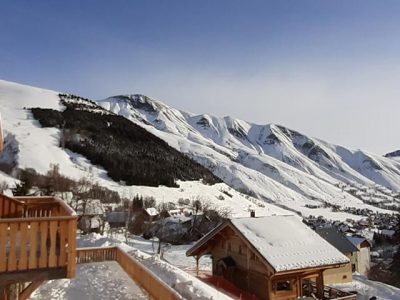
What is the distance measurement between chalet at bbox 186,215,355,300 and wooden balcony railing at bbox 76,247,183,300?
5916 mm

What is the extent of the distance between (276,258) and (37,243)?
13.0 m

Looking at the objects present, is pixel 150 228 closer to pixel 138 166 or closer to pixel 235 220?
pixel 235 220

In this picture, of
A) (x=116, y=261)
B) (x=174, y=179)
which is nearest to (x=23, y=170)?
(x=174, y=179)

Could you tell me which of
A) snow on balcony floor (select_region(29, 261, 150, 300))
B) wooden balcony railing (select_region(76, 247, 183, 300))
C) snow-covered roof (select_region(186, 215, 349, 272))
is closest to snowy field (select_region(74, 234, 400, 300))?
wooden balcony railing (select_region(76, 247, 183, 300))

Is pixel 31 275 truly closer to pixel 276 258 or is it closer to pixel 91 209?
pixel 276 258

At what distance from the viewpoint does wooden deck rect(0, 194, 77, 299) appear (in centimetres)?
688

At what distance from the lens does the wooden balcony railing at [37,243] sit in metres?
6.88

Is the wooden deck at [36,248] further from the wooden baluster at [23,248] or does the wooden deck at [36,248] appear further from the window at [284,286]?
the window at [284,286]

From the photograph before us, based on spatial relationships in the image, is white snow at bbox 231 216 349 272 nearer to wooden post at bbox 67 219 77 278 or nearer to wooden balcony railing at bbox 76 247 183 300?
wooden balcony railing at bbox 76 247 183 300

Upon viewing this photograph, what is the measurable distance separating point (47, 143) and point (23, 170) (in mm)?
20504

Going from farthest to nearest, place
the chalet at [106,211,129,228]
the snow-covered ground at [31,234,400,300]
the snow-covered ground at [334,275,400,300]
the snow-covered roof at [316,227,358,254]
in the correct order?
the chalet at [106,211,129,228] < the snow-covered roof at [316,227,358,254] < the snow-covered ground at [334,275,400,300] < the snow-covered ground at [31,234,400,300]

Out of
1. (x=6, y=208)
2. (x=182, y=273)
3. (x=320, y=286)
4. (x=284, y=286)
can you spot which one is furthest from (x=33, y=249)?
(x=320, y=286)

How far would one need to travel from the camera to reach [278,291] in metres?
19.1

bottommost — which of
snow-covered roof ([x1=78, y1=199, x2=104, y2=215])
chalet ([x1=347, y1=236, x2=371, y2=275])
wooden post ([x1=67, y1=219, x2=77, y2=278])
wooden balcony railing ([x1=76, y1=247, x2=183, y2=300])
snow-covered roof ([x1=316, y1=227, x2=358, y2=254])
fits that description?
chalet ([x1=347, y1=236, x2=371, y2=275])
